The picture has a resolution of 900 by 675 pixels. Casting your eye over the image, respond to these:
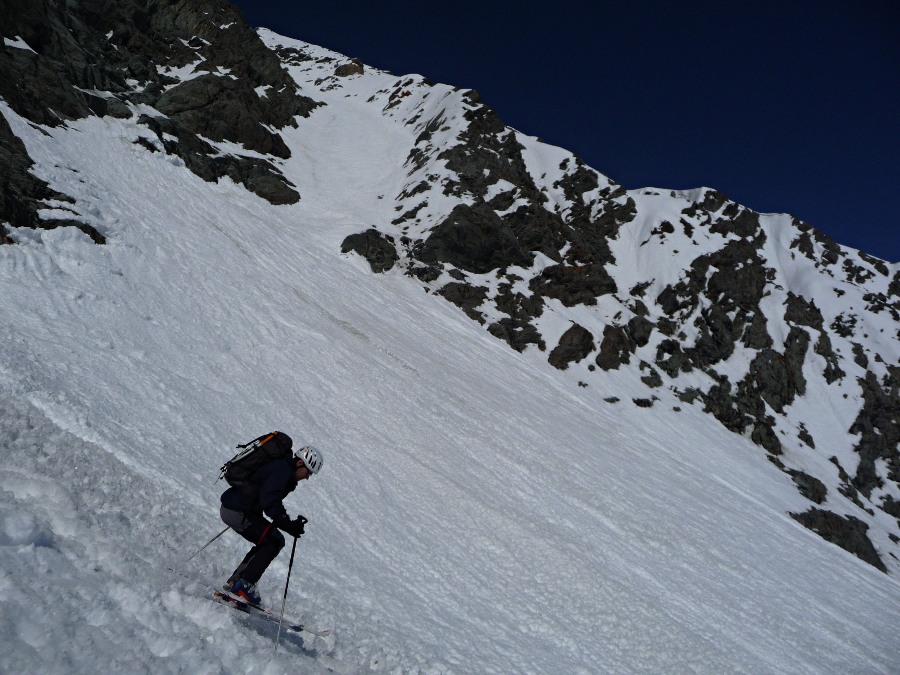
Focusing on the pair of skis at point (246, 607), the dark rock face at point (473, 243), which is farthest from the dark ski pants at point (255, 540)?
the dark rock face at point (473, 243)

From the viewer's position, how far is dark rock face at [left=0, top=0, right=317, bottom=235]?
26500 millimetres

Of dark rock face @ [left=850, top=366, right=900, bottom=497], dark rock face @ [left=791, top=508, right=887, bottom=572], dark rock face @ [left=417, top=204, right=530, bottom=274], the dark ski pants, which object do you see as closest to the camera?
the dark ski pants

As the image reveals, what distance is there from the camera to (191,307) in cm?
1750

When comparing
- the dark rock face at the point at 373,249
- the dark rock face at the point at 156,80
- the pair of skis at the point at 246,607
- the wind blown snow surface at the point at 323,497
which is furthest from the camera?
the dark rock face at the point at 373,249

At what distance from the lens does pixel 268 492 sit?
19.2ft

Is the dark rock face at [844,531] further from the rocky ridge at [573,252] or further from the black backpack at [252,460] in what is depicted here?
the black backpack at [252,460]

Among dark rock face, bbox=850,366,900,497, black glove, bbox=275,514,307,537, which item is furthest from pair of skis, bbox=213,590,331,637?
dark rock face, bbox=850,366,900,497

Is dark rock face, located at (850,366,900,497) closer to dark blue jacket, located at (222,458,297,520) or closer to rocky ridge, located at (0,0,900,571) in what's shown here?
rocky ridge, located at (0,0,900,571)

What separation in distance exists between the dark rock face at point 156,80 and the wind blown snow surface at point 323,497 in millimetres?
2224

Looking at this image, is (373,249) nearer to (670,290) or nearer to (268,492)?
(268,492)

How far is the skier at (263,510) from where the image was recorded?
5.90 metres

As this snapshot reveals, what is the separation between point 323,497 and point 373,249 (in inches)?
1189

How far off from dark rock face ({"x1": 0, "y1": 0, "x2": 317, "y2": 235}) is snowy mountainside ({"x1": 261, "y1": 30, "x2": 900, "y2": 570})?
1241 cm

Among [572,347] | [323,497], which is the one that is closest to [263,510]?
[323,497]
